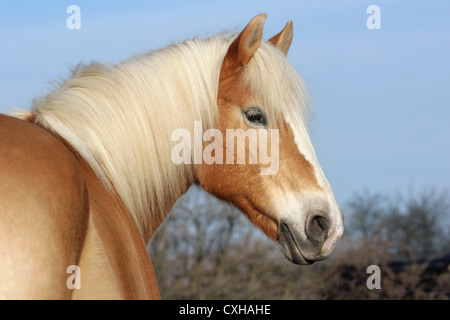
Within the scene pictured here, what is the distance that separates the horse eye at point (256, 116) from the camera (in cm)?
346

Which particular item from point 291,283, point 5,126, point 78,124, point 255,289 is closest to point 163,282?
point 255,289

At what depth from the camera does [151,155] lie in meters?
3.22

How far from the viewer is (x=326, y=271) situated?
981 cm

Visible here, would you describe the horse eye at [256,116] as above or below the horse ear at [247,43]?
below

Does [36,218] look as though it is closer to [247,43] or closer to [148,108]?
[148,108]

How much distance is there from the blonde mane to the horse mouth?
0.68m

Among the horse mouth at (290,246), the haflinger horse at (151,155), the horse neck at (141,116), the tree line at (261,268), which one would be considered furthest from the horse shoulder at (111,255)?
the tree line at (261,268)

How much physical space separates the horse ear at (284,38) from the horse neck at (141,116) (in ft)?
1.96

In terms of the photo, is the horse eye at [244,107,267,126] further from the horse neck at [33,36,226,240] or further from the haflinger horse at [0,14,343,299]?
the horse neck at [33,36,226,240]

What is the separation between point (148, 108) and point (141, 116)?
0.07 metres

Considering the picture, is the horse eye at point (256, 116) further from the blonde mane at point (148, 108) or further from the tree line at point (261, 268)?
the tree line at point (261, 268)

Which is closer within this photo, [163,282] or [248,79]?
[248,79]
